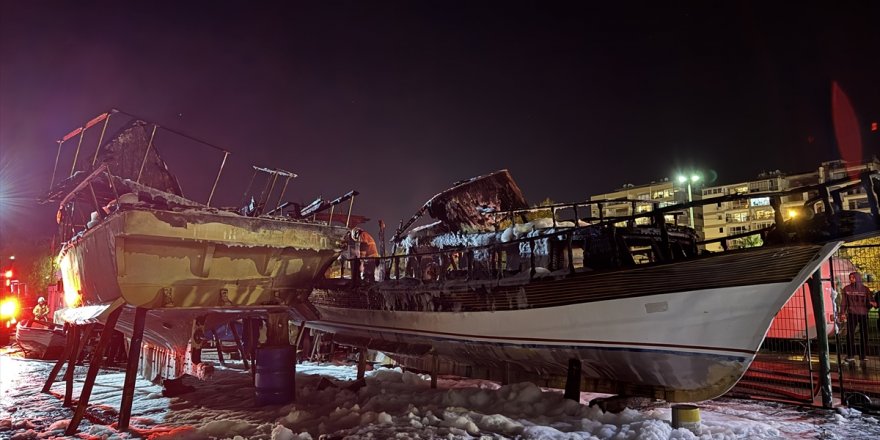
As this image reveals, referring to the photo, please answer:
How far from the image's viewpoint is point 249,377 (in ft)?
36.6

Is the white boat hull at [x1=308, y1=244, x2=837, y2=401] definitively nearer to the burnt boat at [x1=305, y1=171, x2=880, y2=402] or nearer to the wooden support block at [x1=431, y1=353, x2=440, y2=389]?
the burnt boat at [x1=305, y1=171, x2=880, y2=402]

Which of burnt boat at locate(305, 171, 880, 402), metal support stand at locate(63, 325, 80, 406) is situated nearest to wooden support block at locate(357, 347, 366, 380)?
burnt boat at locate(305, 171, 880, 402)

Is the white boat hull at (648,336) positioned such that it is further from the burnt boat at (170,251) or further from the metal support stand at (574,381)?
the burnt boat at (170,251)

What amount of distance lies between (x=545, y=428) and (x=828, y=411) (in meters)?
4.38

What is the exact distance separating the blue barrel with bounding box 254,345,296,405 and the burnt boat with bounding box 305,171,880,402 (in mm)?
2409

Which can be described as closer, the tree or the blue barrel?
the blue barrel

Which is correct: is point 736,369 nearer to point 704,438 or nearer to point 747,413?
point 704,438

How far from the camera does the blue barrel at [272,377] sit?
26.2 feet

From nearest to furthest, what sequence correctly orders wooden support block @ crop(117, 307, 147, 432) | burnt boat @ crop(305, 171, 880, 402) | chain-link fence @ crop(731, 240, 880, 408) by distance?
burnt boat @ crop(305, 171, 880, 402), wooden support block @ crop(117, 307, 147, 432), chain-link fence @ crop(731, 240, 880, 408)

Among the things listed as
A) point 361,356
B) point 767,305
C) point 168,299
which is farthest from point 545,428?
point 168,299

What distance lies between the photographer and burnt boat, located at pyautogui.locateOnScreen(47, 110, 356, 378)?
7371 mm

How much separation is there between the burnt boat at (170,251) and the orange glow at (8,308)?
39.3 ft

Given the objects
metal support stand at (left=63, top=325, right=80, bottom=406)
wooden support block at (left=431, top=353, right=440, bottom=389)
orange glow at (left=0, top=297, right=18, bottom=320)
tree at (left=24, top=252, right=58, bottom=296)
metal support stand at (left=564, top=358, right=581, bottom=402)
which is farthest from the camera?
tree at (left=24, top=252, right=58, bottom=296)

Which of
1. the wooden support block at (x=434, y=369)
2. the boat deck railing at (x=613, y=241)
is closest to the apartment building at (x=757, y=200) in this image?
the boat deck railing at (x=613, y=241)
